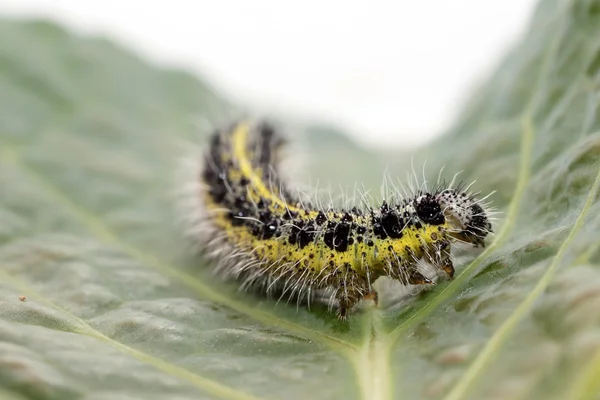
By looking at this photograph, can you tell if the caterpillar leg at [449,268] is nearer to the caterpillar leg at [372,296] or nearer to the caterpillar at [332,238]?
the caterpillar at [332,238]

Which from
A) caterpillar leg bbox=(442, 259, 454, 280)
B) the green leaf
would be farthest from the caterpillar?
the green leaf

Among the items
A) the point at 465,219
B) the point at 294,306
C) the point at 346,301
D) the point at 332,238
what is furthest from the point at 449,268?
the point at 294,306

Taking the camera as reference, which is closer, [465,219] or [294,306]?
[465,219]

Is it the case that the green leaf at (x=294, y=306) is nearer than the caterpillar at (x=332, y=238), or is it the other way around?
the green leaf at (x=294, y=306)

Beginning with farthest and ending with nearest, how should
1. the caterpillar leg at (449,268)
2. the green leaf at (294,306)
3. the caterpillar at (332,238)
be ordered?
the caterpillar at (332,238) → the caterpillar leg at (449,268) → the green leaf at (294,306)

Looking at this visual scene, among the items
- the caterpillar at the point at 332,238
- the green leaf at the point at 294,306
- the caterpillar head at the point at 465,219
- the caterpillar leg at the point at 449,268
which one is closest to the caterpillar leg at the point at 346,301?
the caterpillar at the point at 332,238

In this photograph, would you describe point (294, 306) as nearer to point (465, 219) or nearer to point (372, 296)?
point (372, 296)

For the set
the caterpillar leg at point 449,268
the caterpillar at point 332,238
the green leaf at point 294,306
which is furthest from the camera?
the caterpillar at point 332,238

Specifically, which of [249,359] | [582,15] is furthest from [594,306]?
[582,15]
